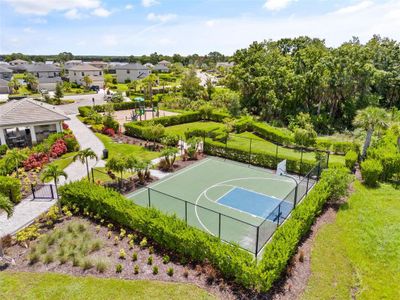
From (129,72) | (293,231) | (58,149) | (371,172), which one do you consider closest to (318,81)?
(371,172)

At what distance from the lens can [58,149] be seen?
22.5 metres

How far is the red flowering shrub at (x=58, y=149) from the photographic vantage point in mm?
22125

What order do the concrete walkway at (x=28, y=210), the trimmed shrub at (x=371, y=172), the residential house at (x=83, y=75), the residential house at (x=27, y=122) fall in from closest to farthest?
1. the concrete walkway at (x=28, y=210)
2. the trimmed shrub at (x=371, y=172)
3. the residential house at (x=27, y=122)
4. the residential house at (x=83, y=75)

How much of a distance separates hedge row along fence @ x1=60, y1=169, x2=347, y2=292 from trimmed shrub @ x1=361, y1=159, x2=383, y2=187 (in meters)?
3.45

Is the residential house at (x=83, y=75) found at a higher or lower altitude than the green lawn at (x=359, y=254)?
higher

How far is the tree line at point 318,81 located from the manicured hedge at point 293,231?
21.5m

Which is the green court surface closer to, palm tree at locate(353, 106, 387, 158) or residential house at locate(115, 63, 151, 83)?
palm tree at locate(353, 106, 387, 158)

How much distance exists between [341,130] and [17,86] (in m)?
60.2

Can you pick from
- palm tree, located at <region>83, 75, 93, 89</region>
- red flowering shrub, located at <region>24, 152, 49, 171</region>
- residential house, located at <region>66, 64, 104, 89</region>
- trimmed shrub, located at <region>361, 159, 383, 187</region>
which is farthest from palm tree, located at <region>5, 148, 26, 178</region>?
residential house, located at <region>66, 64, 104, 89</region>

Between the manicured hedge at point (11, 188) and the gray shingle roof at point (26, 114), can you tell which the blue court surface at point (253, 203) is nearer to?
the manicured hedge at point (11, 188)

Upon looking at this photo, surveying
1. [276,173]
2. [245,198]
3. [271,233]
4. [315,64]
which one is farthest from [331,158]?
[315,64]

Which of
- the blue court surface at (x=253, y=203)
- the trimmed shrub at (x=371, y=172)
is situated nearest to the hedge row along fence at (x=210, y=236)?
the blue court surface at (x=253, y=203)

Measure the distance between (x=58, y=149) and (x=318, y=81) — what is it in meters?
29.2

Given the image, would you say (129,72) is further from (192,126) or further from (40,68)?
(192,126)
